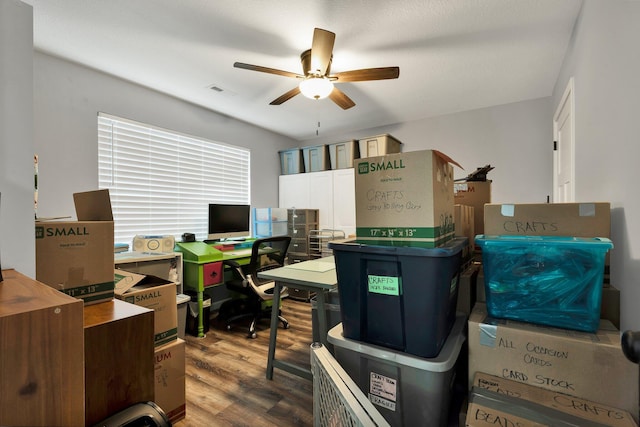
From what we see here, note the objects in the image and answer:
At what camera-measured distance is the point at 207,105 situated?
3.59 metres

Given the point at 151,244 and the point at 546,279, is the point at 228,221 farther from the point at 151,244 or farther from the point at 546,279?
the point at 546,279

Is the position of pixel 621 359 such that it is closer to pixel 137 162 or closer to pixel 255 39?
pixel 255 39

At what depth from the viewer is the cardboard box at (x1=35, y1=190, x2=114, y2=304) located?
1.14 meters

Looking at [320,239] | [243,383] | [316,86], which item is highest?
[316,86]

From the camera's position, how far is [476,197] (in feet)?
6.64

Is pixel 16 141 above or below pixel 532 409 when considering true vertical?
above

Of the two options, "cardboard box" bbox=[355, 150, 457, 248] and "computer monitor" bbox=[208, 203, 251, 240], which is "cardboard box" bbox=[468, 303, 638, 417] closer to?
"cardboard box" bbox=[355, 150, 457, 248]

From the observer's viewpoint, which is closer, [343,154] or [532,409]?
[532,409]

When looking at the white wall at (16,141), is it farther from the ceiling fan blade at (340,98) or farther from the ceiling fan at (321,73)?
the ceiling fan blade at (340,98)

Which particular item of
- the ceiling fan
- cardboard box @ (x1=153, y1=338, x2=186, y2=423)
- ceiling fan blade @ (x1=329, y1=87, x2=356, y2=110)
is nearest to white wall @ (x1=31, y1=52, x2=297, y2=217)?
the ceiling fan

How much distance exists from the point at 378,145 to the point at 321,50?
2.03m

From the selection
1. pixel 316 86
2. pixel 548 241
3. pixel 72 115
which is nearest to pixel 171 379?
pixel 548 241

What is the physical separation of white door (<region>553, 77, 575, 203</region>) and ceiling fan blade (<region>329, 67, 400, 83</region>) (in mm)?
1262

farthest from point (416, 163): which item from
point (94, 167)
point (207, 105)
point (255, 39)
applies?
point (207, 105)
